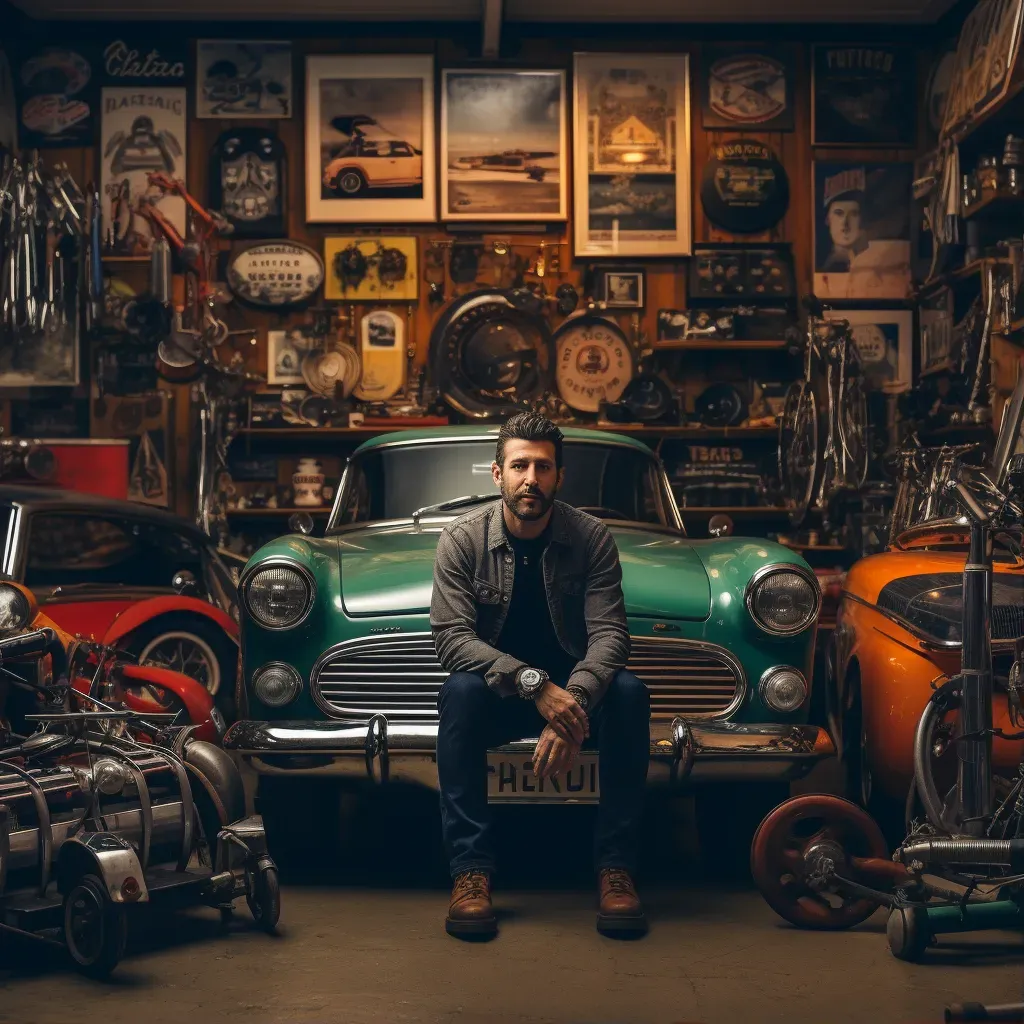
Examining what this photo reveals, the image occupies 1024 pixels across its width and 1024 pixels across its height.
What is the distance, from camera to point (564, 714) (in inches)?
140

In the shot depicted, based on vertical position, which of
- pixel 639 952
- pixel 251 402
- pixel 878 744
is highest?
pixel 251 402

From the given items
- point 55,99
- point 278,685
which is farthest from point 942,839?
point 55,99

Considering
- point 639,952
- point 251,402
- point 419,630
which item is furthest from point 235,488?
point 639,952

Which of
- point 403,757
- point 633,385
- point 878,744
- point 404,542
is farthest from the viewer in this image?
point 633,385

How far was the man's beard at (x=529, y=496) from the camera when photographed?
3.81 meters

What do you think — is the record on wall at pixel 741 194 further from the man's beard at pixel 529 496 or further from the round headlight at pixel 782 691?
the man's beard at pixel 529 496

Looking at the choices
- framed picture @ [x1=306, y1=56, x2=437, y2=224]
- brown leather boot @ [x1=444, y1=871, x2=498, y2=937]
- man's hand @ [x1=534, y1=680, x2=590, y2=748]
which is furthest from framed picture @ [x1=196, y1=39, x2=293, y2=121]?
brown leather boot @ [x1=444, y1=871, x2=498, y2=937]

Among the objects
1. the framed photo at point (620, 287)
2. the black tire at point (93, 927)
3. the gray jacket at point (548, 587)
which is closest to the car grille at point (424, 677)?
the gray jacket at point (548, 587)

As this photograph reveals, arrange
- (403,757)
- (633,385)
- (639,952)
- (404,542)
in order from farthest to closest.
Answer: (633,385), (404,542), (403,757), (639,952)

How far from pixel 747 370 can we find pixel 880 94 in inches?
79.3

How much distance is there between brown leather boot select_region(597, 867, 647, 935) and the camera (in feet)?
11.6

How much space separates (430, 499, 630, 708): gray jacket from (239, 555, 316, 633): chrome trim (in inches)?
19.1

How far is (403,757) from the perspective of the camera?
12.8ft

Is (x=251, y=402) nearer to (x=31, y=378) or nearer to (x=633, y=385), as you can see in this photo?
(x=31, y=378)
